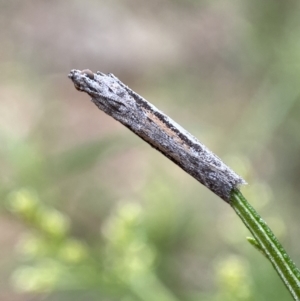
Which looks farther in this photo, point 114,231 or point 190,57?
point 190,57

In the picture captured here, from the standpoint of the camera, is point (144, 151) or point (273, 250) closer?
point (273, 250)

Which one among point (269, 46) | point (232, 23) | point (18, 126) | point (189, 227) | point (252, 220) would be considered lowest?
point (252, 220)

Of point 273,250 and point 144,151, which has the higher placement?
point 144,151

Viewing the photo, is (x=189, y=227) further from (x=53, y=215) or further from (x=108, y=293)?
(x=53, y=215)

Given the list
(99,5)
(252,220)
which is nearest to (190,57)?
(99,5)

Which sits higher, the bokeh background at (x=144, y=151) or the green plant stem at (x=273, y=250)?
the bokeh background at (x=144, y=151)
